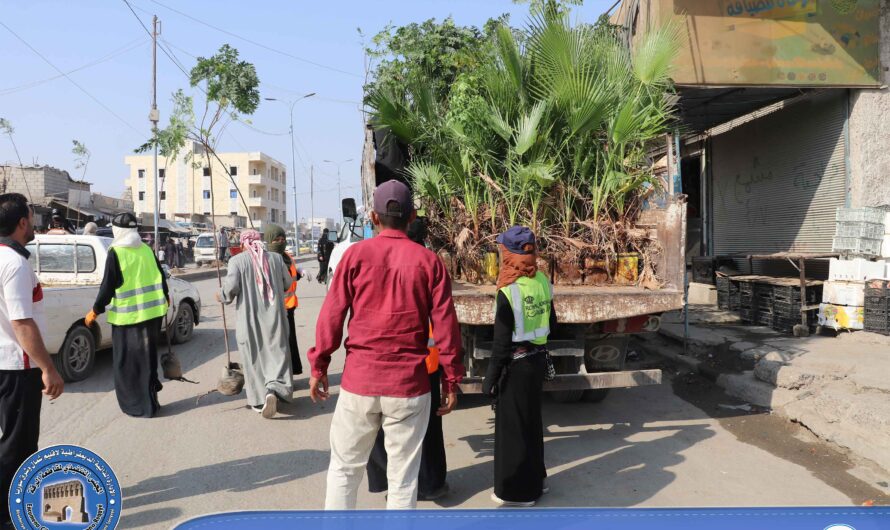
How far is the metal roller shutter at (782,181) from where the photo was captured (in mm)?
9828

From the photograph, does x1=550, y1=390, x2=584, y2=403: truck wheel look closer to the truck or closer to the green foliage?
the truck

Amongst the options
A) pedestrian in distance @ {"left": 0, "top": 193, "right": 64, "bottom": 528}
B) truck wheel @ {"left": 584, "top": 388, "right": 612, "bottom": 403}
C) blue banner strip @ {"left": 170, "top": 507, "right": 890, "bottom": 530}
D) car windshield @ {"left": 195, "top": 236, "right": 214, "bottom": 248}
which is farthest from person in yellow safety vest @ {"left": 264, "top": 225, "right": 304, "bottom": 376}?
car windshield @ {"left": 195, "top": 236, "right": 214, "bottom": 248}

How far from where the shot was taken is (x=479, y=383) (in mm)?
4742

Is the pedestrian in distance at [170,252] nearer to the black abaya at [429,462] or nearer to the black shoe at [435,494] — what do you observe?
the black abaya at [429,462]

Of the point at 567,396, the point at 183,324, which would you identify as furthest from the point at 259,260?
the point at 183,324

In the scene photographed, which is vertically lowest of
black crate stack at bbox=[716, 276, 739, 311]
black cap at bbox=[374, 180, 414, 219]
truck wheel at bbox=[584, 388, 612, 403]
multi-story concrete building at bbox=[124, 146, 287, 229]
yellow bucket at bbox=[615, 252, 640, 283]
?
truck wheel at bbox=[584, 388, 612, 403]

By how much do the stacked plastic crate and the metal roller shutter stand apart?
101cm

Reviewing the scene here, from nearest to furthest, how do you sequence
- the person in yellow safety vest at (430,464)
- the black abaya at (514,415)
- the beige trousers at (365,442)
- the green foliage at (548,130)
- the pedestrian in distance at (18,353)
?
the beige trousers at (365,442), the pedestrian in distance at (18,353), the black abaya at (514,415), the person in yellow safety vest at (430,464), the green foliage at (548,130)

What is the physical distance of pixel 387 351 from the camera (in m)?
2.93

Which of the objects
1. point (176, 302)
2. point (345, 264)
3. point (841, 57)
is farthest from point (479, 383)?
point (841, 57)

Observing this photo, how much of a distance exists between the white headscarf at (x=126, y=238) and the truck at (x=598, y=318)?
83.8 inches

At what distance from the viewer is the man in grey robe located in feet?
19.5

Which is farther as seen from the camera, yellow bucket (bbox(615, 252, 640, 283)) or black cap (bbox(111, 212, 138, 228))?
black cap (bbox(111, 212, 138, 228))

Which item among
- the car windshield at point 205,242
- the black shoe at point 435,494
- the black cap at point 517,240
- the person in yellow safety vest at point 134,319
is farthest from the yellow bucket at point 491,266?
the car windshield at point 205,242
